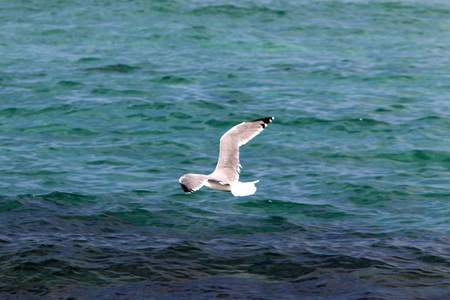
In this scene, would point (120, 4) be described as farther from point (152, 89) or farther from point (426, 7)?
point (426, 7)

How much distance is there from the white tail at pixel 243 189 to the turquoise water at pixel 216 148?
64.1 inches

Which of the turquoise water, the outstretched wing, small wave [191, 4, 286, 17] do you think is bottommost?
the turquoise water

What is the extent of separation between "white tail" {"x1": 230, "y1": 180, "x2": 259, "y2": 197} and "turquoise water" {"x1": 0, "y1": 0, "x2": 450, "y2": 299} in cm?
163

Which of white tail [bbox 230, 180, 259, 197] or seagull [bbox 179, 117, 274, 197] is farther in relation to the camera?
seagull [bbox 179, 117, 274, 197]

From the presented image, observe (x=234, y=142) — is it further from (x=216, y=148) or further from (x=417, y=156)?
(x=417, y=156)

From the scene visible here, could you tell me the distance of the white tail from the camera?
11054 millimetres

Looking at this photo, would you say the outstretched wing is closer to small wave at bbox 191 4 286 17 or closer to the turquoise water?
the turquoise water

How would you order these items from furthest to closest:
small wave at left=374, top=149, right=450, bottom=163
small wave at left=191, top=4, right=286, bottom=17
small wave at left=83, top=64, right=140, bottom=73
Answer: small wave at left=191, top=4, right=286, bottom=17, small wave at left=83, top=64, right=140, bottom=73, small wave at left=374, top=149, right=450, bottom=163

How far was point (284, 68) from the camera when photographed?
25406 millimetres

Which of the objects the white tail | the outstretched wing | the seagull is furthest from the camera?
the outstretched wing

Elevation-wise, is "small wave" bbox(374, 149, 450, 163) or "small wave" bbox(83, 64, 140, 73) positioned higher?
"small wave" bbox(83, 64, 140, 73)

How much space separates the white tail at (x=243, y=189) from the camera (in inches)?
435

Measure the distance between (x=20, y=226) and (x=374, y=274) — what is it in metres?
6.74

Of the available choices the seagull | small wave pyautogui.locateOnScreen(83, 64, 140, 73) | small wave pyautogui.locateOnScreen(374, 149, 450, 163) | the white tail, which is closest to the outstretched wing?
the seagull
